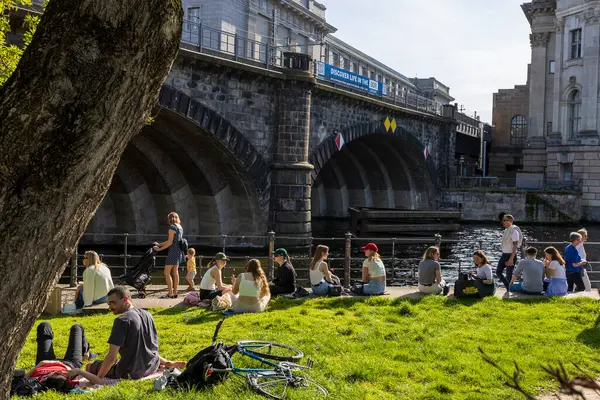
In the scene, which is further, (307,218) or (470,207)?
(470,207)

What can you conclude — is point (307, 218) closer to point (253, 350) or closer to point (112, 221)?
point (112, 221)

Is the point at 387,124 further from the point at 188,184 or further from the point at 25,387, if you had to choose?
the point at 25,387

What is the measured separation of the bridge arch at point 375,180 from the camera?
143 ft

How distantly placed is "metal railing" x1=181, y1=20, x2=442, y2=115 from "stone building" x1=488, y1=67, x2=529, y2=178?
22.6 meters

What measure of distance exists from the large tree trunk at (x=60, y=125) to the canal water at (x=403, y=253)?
1128cm

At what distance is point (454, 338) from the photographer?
28.8 feet

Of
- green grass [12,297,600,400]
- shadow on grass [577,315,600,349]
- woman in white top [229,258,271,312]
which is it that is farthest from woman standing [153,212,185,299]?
shadow on grass [577,315,600,349]

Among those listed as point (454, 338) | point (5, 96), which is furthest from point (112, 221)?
point (5, 96)

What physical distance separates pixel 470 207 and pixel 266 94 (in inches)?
974

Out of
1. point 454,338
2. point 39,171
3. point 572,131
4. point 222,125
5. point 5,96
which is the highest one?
point 572,131

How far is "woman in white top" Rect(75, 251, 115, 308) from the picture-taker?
10945mm

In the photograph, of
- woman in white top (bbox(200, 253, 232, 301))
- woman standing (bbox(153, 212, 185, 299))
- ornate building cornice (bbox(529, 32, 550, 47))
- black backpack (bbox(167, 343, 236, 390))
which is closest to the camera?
black backpack (bbox(167, 343, 236, 390))

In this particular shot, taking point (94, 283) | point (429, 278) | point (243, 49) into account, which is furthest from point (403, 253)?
point (94, 283)

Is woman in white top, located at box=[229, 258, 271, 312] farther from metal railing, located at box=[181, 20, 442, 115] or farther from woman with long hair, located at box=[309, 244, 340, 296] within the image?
metal railing, located at box=[181, 20, 442, 115]
